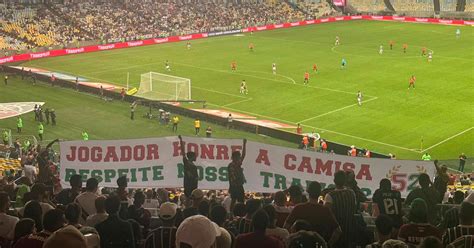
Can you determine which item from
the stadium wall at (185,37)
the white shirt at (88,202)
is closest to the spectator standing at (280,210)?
the white shirt at (88,202)

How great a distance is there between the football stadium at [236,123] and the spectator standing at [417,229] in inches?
0.8

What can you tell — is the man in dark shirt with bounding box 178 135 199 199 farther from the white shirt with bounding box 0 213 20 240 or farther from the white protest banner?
the white shirt with bounding box 0 213 20 240

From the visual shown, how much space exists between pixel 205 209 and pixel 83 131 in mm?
32662

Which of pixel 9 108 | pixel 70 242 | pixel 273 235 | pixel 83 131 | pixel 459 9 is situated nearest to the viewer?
pixel 70 242

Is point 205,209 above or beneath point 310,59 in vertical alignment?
above

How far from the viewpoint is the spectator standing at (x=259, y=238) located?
7943mm

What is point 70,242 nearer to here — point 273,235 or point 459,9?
point 273,235

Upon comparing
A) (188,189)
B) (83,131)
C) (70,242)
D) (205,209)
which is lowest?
(83,131)

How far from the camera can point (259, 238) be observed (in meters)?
7.98

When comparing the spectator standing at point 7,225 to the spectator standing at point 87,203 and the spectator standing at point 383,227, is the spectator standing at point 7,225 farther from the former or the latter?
the spectator standing at point 383,227

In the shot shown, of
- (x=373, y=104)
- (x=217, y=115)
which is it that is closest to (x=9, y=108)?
Result: (x=217, y=115)

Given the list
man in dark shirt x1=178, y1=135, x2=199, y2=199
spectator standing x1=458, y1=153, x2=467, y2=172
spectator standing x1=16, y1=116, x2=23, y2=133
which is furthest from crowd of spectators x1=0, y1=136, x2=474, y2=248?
spectator standing x1=16, y1=116, x2=23, y2=133

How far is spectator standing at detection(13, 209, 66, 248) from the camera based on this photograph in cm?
797

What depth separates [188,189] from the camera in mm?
14406
